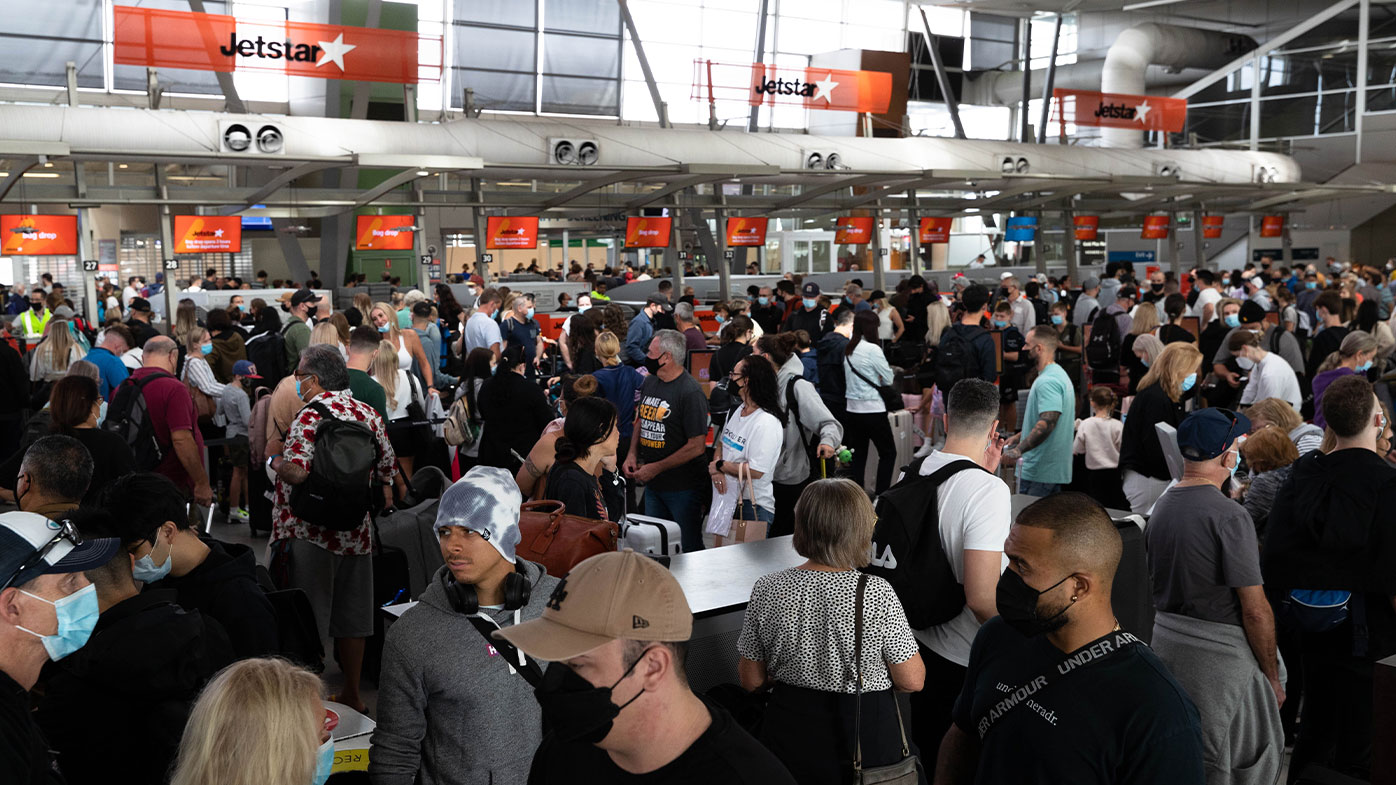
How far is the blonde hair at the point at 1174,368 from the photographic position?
581cm

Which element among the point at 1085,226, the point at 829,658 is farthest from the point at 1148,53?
the point at 829,658

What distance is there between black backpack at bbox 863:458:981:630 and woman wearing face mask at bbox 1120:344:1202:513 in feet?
9.42

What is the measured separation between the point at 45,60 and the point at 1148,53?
970 inches

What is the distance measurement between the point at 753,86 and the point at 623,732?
18.3 meters

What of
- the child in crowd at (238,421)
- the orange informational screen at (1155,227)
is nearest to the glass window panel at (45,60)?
the child in crowd at (238,421)

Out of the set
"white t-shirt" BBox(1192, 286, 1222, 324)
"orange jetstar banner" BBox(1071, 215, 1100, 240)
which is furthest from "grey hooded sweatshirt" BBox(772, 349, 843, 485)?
"orange jetstar banner" BBox(1071, 215, 1100, 240)

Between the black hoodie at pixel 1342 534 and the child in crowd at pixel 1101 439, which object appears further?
the child in crowd at pixel 1101 439

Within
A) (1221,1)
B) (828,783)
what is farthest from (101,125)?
(1221,1)

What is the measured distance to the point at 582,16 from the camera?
21219 millimetres

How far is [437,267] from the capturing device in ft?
52.6

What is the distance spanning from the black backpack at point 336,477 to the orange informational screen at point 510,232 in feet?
39.0

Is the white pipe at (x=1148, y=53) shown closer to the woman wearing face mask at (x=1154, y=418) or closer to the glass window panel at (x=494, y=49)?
the glass window panel at (x=494, y=49)

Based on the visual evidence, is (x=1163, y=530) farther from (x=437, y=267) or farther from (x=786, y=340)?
(x=437, y=267)

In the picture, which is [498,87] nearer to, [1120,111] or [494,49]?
[494,49]
